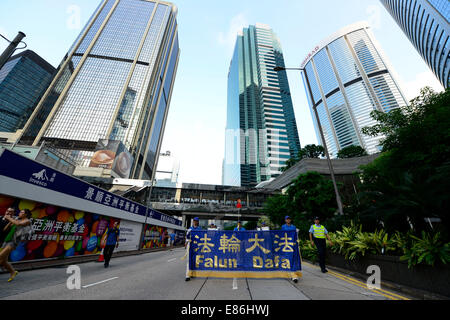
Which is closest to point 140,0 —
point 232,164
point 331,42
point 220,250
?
point 232,164

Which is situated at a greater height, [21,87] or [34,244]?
[21,87]

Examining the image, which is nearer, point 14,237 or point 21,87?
point 14,237

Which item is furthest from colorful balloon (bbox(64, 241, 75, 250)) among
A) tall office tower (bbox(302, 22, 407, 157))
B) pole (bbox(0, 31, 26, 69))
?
tall office tower (bbox(302, 22, 407, 157))

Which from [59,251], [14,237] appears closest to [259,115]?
[59,251]

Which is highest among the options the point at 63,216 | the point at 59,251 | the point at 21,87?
the point at 21,87

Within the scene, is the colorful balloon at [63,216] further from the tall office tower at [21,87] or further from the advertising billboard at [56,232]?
the tall office tower at [21,87]

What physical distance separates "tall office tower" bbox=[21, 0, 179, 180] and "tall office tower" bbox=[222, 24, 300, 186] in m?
52.1

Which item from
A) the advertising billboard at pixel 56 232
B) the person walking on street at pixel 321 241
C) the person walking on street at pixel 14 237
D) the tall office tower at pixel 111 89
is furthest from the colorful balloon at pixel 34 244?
the tall office tower at pixel 111 89

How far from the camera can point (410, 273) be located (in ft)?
13.1

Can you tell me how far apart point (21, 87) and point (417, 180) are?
125 meters

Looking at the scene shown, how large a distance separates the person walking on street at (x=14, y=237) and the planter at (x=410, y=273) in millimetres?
9135

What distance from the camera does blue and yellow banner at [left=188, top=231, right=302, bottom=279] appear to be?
5180 mm

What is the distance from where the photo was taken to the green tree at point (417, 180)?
4211 millimetres

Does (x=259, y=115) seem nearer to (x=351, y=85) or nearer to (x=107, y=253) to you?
(x=351, y=85)
